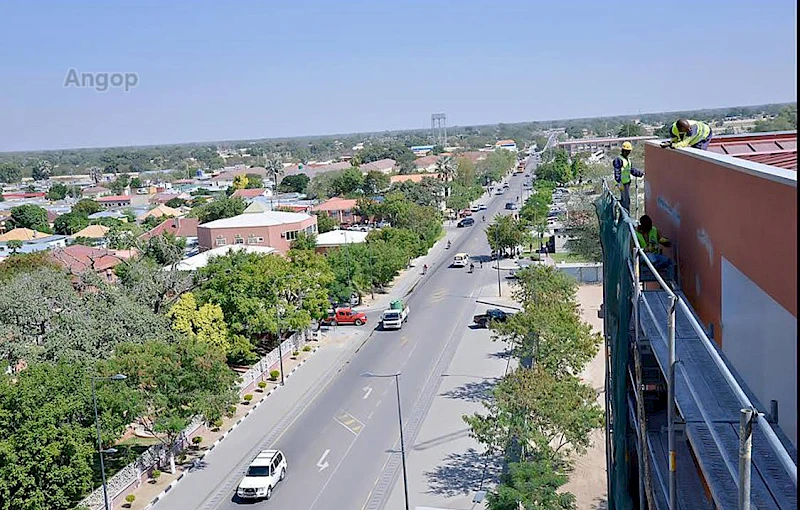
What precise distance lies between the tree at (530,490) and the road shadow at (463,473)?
3.20 metres

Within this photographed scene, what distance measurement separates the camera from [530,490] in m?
15.6

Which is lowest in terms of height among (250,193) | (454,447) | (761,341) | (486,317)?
(454,447)

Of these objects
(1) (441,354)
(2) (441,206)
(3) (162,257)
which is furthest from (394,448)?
(2) (441,206)

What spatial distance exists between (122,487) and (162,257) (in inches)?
947

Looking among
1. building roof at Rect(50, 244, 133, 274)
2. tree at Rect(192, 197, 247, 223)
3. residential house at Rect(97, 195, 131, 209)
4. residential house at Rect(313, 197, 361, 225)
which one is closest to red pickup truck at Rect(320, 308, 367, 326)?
building roof at Rect(50, 244, 133, 274)

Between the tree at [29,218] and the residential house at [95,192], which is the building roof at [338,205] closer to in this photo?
the tree at [29,218]

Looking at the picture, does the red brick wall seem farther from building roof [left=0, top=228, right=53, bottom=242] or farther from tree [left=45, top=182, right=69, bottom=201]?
tree [left=45, top=182, right=69, bottom=201]

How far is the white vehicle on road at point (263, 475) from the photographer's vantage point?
19.3 meters

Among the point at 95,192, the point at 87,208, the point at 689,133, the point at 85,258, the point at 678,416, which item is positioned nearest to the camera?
the point at 678,416

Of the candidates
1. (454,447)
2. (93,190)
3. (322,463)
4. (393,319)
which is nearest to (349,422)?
(322,463)

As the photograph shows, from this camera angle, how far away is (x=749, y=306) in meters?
6.07

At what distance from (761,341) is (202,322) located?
2544 cm

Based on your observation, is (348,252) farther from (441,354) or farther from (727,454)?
(727,454)

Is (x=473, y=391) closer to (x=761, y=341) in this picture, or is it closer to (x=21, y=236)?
(x=761, y=341)
